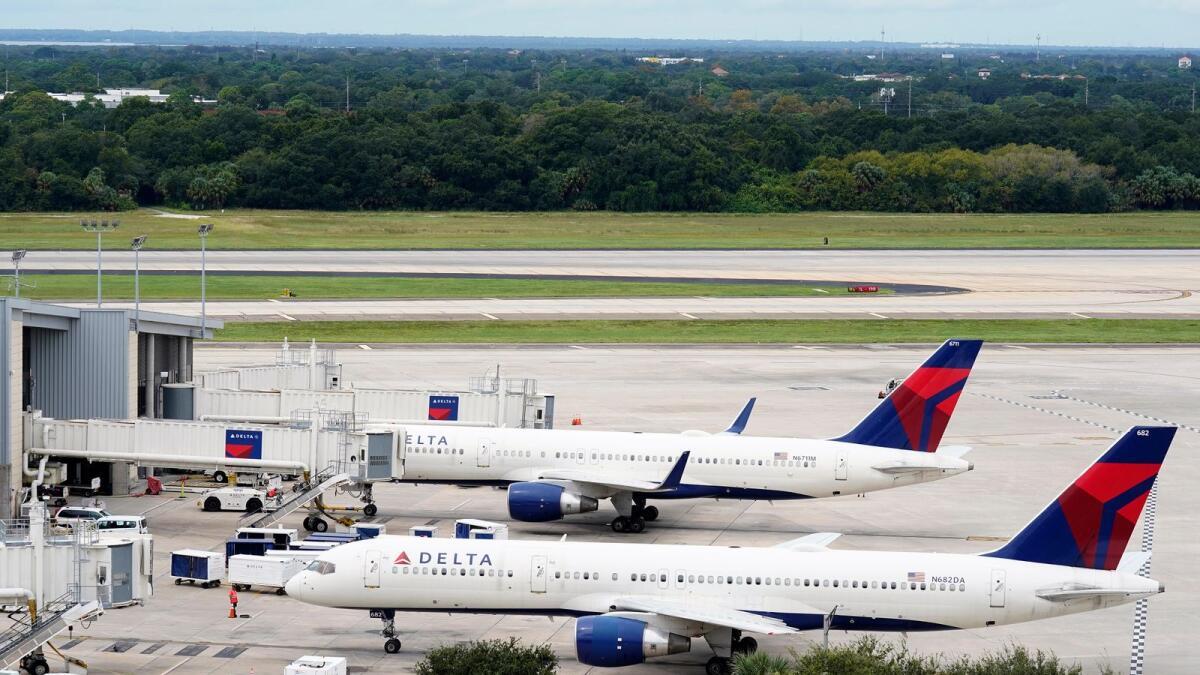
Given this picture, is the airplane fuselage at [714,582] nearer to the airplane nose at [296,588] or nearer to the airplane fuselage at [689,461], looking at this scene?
the airplane nose at [296,588]

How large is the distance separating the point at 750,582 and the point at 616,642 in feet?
13.1

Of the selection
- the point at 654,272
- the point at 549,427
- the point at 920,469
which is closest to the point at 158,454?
the point at 549,427

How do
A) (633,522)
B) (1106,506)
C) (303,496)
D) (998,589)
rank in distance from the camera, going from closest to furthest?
(1106,506) → (998,589) → (303,496) → (633,522)

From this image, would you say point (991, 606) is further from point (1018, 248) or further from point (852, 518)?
point (1018, 248)

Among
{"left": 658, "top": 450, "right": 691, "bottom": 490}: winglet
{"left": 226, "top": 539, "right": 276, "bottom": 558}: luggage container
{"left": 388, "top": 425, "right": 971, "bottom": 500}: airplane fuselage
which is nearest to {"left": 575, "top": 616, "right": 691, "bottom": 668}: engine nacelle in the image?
{"left": 226, "top": 539, "right": 276, "bottom": 558}: luggage container

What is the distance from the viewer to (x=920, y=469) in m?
54.7

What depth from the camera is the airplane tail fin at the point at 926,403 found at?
179 feet

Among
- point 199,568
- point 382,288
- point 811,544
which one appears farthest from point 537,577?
point 382,288

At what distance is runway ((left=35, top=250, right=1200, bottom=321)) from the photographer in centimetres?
12019

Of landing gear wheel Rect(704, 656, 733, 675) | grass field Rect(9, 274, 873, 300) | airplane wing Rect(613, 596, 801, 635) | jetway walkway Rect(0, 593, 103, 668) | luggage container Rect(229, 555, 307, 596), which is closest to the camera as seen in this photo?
jetway walkway Rect(0, 593, 103, 668)

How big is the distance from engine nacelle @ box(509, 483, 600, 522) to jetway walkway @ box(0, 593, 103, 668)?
18.5 meters

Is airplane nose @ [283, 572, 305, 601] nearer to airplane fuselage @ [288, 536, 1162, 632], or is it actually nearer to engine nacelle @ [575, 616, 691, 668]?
airplane fuselage @ [288, 536, 1162, 632]

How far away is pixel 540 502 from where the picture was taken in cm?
5428

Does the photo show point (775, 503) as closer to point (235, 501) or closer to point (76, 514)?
point (235, 501)
